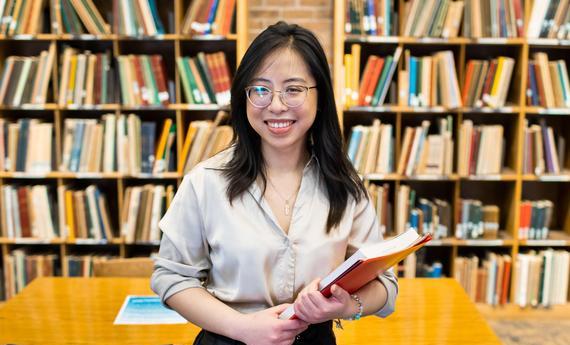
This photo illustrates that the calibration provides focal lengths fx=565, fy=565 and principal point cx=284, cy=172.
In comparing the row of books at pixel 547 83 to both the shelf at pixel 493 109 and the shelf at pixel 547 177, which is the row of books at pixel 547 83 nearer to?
the shelf at pixel 493 109

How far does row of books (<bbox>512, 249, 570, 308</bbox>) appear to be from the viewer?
11.3ft

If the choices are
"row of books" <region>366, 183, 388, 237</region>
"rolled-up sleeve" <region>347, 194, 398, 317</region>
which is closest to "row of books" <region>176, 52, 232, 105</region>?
"row of books" <region>366, 183, 388, 237</region>

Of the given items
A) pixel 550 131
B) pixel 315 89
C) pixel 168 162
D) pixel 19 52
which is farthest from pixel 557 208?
pixel 19 52

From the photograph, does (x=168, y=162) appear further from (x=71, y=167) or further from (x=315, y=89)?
(x=315, y=89)

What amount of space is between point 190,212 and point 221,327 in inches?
10.2

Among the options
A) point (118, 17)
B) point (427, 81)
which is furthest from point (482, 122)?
point (118, 17)

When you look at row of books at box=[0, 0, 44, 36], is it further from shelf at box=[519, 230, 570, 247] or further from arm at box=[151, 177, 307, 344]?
shelf at box=[519, 230, 570, 247]

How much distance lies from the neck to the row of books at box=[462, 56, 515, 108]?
224cm

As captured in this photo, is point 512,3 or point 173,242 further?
point 512,3

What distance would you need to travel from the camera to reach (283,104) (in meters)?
1.21

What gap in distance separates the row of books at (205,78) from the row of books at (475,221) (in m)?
1.56

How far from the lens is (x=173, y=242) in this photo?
125 cm

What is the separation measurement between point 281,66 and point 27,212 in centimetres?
270

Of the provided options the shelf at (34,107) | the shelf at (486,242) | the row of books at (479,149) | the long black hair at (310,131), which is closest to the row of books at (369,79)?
the row of books at (479,149)
